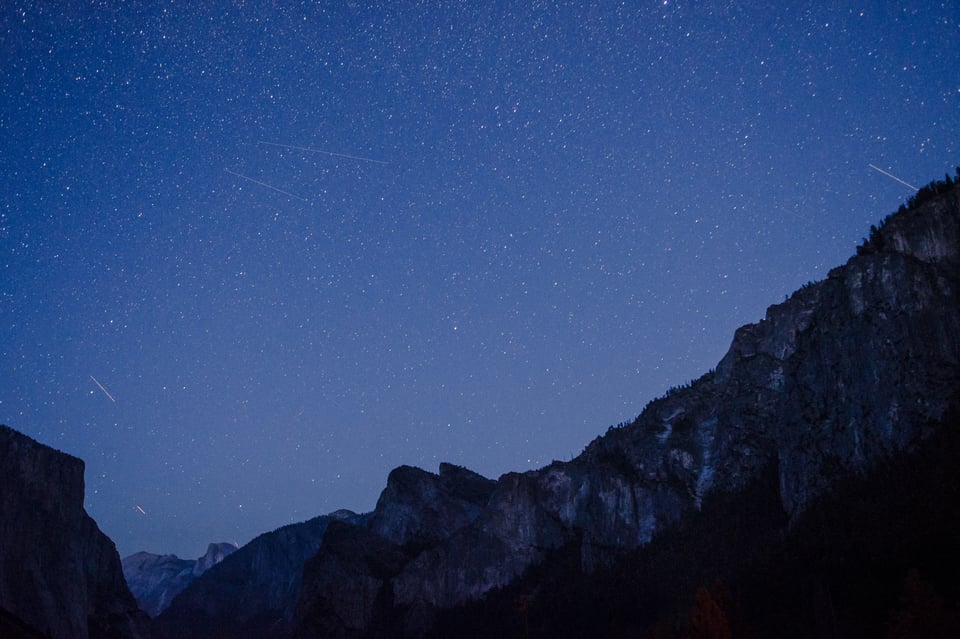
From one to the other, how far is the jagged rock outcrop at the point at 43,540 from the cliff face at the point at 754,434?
68085 mm

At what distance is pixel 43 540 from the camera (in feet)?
408

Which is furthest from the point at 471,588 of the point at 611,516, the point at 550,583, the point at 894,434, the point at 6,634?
the point at 6,634

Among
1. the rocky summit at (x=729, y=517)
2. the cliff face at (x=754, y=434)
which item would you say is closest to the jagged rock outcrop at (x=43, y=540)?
the rocky summit at (x=729, y=517)

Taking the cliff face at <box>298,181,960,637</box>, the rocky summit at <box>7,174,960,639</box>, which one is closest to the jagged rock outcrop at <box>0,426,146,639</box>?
the rocky summit at <box>7,174,960,639</box>

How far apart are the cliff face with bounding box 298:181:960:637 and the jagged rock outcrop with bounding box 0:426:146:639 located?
68.1 meters

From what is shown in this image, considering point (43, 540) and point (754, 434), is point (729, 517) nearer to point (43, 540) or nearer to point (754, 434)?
point (754, 434)

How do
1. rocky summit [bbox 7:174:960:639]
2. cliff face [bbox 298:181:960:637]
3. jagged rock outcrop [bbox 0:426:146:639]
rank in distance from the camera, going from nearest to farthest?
1. rocky summit [bbox 7:174:960:639]
2. cliff face [bbox 298:181:960:637]
3. jagged rock outcrop [bbox 0:426:146:639]

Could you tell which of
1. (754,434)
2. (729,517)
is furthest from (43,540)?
(754,434)

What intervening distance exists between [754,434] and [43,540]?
435ft

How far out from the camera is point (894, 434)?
8819cm

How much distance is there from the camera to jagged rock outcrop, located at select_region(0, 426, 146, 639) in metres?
111

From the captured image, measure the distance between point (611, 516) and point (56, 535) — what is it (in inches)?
4405

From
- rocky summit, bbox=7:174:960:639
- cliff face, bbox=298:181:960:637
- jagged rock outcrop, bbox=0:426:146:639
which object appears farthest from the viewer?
jagged rock outcrop, bbox=0:426:146:639

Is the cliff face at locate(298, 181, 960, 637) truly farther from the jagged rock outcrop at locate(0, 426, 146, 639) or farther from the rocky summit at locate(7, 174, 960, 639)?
the jagged rock outcrop at locate(0, 426, 146, 639)
